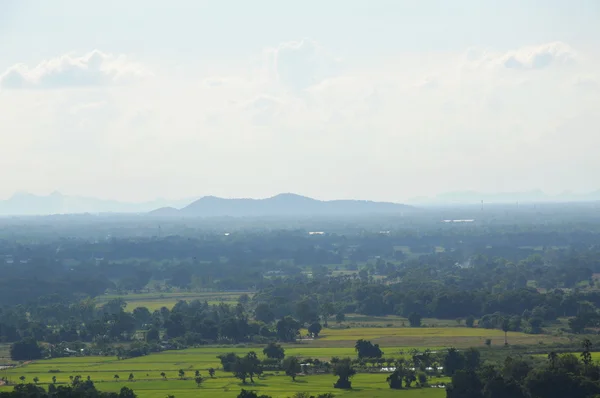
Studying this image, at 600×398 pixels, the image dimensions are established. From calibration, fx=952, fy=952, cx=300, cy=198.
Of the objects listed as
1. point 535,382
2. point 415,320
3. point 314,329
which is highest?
point 535,382

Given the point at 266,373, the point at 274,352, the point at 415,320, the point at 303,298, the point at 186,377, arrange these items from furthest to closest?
the point at 303,298, the point at 415,320, the point at 274,352, the point at 266,373, the point at 186,377

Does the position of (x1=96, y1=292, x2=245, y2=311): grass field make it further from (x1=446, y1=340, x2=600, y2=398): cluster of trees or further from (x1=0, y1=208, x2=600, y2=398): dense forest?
(x1=446, y1=340, x2=600, y2=398): cluster of trees

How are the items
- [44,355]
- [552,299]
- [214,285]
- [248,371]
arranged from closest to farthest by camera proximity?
[248,371] < [44,355] < [552,299] < [214,285]

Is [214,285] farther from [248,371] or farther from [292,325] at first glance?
[248,371]

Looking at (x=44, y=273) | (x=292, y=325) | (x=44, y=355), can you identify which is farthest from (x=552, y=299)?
(x=44, y=273)

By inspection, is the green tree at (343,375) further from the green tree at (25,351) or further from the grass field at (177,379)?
the green tree at (25,351)

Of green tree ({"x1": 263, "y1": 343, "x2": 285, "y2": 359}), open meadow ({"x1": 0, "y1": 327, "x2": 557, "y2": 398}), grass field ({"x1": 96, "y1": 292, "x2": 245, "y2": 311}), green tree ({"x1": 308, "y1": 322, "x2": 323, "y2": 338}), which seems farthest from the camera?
grass field ({"x1": 96, "y1": 292, "x2": 245, "y2": 311})

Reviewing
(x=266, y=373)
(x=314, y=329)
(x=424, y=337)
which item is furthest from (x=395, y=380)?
(x=314, y=329)

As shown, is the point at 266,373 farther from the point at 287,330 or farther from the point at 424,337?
the point at 424,337

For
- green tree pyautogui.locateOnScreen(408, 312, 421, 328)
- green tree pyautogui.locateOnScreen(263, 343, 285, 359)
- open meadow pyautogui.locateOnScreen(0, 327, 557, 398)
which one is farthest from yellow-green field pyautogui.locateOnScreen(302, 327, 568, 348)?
green tree pyautogui.locateOnScreen(263, 343, 285, 359)
